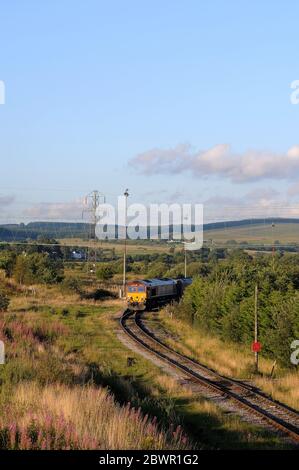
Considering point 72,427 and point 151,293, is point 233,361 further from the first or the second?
point 72,427

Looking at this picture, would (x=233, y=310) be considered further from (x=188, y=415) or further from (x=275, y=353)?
(x=188, y=415)

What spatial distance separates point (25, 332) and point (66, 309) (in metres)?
21.5

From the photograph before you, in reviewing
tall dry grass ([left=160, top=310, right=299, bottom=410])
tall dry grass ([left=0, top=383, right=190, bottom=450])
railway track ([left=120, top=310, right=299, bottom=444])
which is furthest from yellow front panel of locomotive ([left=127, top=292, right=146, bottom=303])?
tall dry grass ([left=0, top=383, right=190, bottom=450])

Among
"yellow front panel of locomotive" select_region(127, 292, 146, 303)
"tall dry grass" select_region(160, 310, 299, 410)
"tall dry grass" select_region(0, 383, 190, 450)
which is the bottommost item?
"tall dry grass" select_region(160, 310, 299, 410)

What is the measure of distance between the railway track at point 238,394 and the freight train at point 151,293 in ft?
60.9

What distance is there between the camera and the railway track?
Answer: 1836 centimetres

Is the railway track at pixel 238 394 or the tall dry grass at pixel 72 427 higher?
the tall dry grass at pixel 72 427

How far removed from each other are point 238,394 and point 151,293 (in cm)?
3430

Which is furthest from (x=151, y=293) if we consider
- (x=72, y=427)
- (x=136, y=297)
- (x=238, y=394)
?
(x=72, y=427)

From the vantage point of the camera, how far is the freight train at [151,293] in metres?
55.3

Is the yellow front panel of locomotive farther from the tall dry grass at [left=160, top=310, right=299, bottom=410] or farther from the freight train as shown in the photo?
the tall dry grass at [left=160, top=310, right=299, bottom=410]

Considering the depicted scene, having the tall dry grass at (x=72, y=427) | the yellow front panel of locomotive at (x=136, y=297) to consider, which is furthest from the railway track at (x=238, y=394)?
the yellow front panel of locomotive at (x=136, y=297)

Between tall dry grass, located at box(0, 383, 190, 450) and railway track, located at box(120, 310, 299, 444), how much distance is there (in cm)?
711

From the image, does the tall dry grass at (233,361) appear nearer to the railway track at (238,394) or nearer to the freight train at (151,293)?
the railway track at (238,394)
